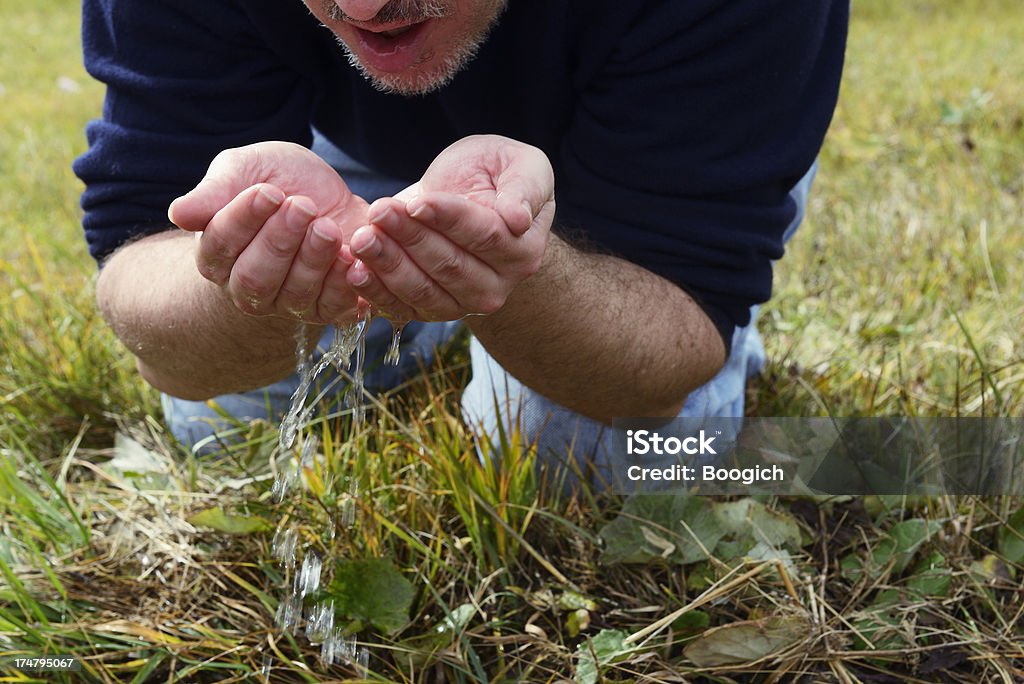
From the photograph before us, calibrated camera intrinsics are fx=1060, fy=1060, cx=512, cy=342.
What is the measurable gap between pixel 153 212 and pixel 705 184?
0.94 meters

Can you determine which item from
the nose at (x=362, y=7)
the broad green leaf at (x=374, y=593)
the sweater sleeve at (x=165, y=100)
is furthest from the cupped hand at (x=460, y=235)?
the sweater sleeve at (x=165, y=100)

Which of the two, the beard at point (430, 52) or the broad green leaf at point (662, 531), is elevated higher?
the beard at point (430, 52)

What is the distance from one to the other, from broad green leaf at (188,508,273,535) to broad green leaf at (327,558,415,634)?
0.58ft

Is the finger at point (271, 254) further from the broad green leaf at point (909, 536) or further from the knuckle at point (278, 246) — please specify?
the broad green leaf at point (909, 536)

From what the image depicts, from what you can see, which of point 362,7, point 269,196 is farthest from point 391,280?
point 362,7

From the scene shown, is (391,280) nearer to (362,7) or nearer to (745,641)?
(362,7)

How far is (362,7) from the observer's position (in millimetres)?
1394

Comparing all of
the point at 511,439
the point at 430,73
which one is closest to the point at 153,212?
the point at 430,73

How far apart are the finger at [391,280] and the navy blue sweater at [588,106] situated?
596 millimetres

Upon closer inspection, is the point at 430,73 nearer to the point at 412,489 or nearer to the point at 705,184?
the point at 705,184

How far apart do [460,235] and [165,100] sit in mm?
901

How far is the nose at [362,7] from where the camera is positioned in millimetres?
1389

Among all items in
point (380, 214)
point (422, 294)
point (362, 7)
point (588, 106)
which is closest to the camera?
point (380, 214)

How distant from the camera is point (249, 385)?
1776 mm
